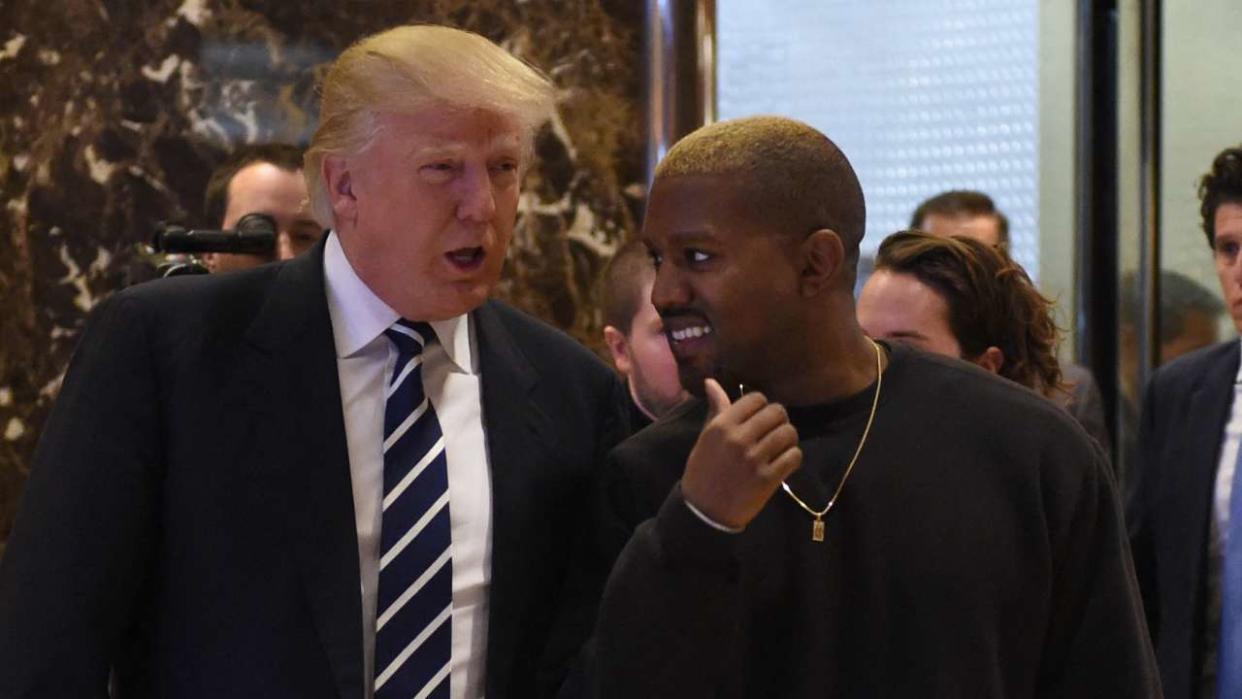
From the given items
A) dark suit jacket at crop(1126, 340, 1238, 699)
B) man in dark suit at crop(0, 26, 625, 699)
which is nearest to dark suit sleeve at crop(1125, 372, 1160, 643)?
dark suit jacket at crop(1126, 340, 1238, 699)

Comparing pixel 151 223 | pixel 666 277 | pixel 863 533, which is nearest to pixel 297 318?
pixel 666 277

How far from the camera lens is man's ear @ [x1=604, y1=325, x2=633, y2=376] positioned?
389cm

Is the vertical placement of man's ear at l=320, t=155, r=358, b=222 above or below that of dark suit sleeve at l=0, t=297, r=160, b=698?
above

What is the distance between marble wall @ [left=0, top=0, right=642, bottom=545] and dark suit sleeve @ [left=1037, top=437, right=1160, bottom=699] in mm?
2338

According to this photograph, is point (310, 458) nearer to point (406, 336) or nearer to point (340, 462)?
point (340, 462)

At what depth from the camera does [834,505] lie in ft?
6.87

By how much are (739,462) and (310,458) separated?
63cm

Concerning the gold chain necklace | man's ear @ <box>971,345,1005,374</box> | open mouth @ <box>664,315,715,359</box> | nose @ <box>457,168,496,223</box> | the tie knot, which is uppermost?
nose @ <box>457,168,496,223</box>

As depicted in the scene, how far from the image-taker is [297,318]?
2.35m

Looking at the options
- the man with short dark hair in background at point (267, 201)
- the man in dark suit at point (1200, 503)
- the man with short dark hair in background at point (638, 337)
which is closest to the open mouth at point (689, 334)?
the man with short dark hair in background at point (638, 337)

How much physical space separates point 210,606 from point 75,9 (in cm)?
221

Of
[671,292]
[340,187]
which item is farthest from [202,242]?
[671,292]

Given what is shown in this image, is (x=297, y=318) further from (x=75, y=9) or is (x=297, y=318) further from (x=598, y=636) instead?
(x=75, y=9)

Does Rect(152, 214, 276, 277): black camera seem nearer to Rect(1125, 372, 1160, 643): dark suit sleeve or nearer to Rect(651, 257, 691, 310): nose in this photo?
Rect(651, 257, 691, 310): nose
